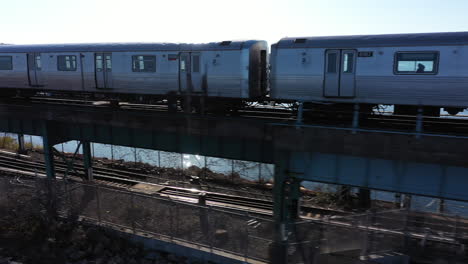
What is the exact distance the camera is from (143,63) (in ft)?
47.7

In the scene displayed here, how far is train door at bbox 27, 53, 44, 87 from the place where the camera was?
54.2ft

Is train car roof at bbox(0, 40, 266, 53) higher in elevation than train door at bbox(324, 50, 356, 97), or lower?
higher

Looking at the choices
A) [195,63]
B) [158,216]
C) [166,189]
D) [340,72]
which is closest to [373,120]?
[340,72]

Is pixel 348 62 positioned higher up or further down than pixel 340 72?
higher up

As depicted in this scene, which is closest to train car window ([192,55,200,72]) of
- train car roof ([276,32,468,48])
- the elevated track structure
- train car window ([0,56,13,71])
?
the elevated track structure

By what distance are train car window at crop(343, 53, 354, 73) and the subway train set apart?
0.11 feet

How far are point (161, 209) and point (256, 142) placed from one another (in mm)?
4175

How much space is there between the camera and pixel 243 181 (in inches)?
901

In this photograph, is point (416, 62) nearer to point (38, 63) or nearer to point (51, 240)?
point (51, 240)

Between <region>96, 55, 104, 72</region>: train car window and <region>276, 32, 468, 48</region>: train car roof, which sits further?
<region>96, 55, 104, 72</region>: train car window

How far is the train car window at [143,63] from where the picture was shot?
1436 cm

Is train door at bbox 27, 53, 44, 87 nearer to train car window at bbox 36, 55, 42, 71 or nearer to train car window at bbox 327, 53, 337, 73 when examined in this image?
train car window at bbox 36, 55, 42, 71

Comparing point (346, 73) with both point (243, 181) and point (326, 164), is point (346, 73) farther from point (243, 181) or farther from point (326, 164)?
point (243, 181)

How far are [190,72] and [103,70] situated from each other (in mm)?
4513
